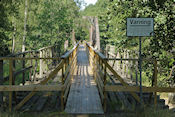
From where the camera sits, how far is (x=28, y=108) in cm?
540

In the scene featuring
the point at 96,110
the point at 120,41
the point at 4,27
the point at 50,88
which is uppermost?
the point at 4,27

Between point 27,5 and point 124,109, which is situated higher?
point 27,5

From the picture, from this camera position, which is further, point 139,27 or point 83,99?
point 83,99

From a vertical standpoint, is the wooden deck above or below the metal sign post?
below

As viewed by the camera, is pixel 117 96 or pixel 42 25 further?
pixel 42 25

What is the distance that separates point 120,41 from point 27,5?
25.8 meters

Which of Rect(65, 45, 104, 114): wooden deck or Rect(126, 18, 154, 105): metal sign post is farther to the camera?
Rect(65, 45, 104, 114): wooden deck

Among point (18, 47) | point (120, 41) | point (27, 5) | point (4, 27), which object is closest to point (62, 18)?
point (4, 27)

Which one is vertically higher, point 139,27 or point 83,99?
point 139,27

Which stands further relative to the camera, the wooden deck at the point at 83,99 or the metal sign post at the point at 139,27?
the wooden deck at the point at 83,99

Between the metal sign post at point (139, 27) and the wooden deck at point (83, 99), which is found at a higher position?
the metal sign post at point (139, 27)

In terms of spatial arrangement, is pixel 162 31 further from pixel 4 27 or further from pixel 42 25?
pixel 42 25

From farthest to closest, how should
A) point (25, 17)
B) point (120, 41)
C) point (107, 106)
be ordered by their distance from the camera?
1. point (25, 17)
2. point (120, 41)
3. point (107, 106)

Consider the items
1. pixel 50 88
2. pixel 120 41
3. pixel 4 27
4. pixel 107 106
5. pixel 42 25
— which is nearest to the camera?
pixel 50 88
